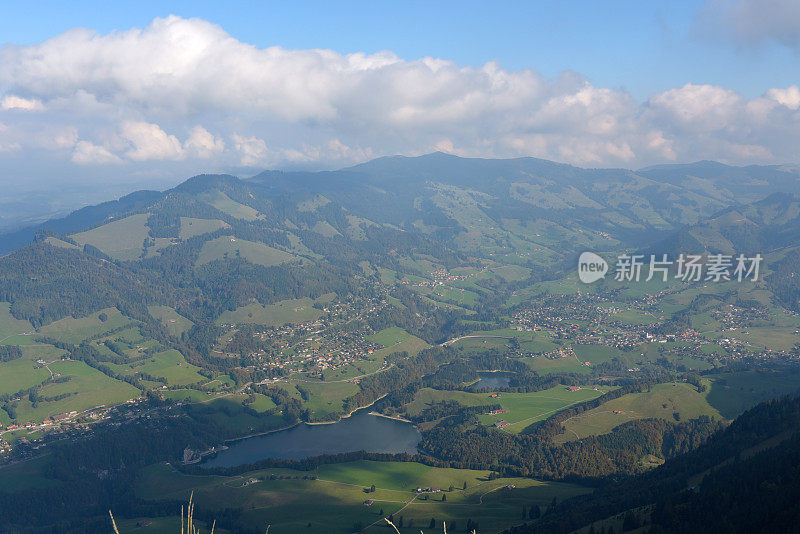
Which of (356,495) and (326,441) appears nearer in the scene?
(356,495)

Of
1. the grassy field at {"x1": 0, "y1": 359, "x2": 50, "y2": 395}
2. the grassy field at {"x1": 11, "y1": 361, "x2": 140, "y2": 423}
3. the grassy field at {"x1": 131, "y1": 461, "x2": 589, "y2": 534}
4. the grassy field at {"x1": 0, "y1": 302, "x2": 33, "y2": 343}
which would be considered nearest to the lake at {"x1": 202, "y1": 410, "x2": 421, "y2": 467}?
the grassy field at {"x1": 131, "y1": 461, "x2": 589, "y2": 534}

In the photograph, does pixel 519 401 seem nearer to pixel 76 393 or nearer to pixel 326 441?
pixel 326 441

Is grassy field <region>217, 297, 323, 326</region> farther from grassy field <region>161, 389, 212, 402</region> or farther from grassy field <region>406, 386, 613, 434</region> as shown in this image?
grassy field <region>406, 386, 613, 434</region>

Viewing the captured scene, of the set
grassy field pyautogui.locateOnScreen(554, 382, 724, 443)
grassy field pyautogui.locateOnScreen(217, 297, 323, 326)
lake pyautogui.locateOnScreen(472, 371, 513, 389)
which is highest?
grassy field pyautogui.locateOnScreen(217, 297, 323, 326)

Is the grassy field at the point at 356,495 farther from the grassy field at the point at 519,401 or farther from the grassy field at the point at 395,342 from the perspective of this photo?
the grassy field at the point at 395,342

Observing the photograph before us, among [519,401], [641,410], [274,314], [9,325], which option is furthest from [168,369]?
[641,410]

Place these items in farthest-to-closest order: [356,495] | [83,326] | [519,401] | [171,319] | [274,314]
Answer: [274,314], [171,319], [83,326], [519,401], [356,495]

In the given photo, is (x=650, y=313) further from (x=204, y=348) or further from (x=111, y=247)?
(x=111, y=247)
